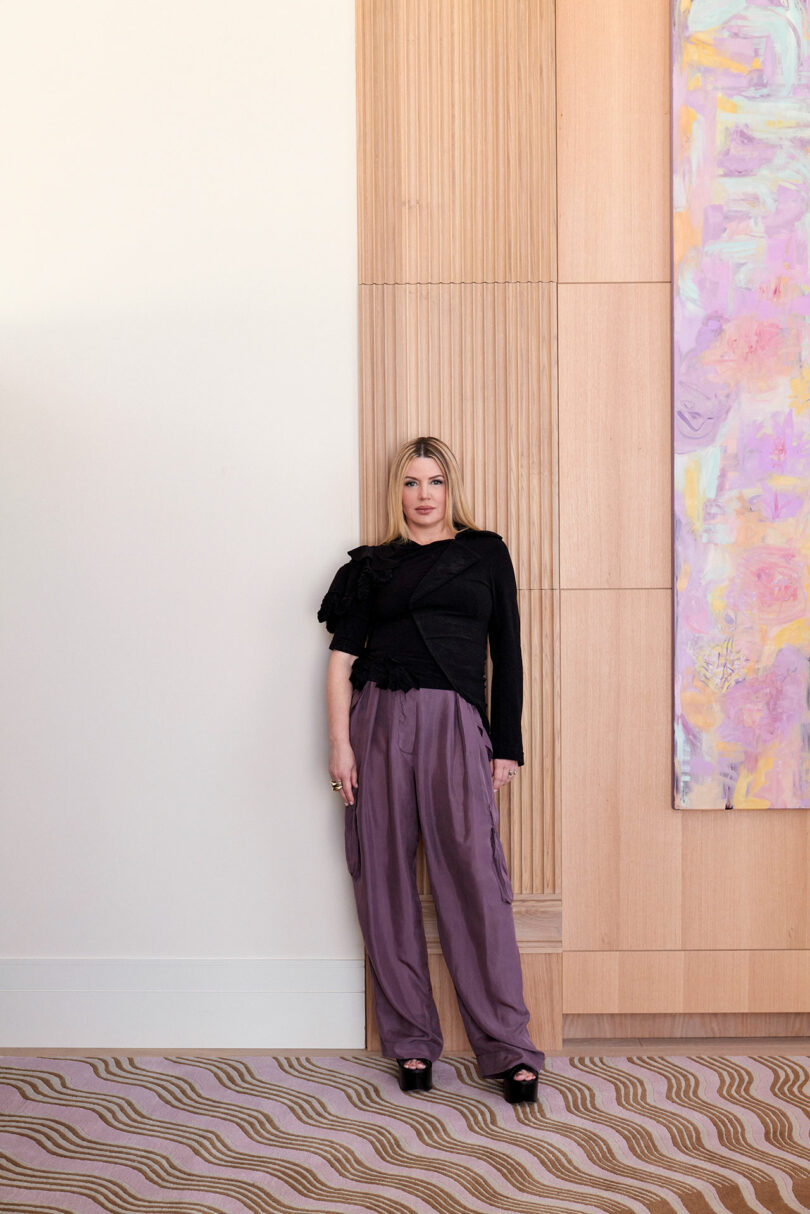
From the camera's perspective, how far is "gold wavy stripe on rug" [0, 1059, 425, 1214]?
1.69 metres

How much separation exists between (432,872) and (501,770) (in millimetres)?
303

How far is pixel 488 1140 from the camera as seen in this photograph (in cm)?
191

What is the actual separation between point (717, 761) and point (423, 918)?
89 cm

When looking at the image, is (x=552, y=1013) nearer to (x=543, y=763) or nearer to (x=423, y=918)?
(x=423, y=918)

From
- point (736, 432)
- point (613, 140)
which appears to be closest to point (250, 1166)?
point (736, 432)

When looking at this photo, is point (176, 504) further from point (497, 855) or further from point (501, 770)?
point (497, 855)

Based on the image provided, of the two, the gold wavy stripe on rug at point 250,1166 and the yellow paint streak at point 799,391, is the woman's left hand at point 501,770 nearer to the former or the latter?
the gold wavy stripe on rug at point 250,1166

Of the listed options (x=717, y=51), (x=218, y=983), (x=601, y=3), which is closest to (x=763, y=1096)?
(x=218, y=983)

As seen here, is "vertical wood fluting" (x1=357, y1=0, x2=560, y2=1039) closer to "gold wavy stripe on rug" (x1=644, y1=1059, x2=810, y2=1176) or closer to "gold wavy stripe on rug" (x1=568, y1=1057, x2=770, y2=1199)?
"gold wavy stripe on rug" (x1=568, y1=1057, x2=770, y2=1199)

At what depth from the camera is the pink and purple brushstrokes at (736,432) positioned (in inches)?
93.2

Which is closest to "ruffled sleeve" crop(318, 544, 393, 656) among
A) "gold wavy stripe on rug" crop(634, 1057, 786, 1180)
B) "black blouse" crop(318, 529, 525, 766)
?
"black blouse" crop(318, 529, 525, 766)

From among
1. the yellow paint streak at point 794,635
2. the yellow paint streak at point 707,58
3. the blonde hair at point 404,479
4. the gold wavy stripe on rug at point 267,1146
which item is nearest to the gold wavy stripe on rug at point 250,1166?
the gold wavy stripe on rug at point 267,1146

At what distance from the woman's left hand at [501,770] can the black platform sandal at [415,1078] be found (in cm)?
68

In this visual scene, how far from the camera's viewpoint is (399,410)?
2.39m
